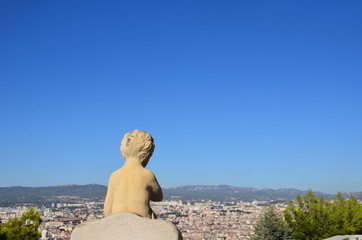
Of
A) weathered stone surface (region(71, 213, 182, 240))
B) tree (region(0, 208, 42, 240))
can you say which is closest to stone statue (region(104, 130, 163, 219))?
weathered stone surface (region(71, 213, 182, 240))

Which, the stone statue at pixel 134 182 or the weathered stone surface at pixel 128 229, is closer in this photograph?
the weathered stone surface at pixel 128 229

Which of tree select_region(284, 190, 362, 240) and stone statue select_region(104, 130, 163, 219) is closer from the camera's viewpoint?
stone statue select_region(104, 130, 163, 219)

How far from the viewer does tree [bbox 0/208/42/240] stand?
16.5m

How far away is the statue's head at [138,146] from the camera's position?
5105mm

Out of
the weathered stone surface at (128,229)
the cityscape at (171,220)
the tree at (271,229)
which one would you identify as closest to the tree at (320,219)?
the tree at (271,229)

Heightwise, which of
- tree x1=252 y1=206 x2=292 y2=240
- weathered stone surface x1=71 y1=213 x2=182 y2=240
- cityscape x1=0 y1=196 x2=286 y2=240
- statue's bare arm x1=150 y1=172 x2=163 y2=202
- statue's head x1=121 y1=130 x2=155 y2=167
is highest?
statue's head x1=121 y1=130 x2=155 y2=167

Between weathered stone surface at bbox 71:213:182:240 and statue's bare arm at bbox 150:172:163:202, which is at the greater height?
statue's bare arm at bbox 150:172:163:202

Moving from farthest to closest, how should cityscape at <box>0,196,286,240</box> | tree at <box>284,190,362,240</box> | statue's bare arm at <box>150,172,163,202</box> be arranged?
cityscape at <box>0,196,286,240</box>
tree at <box>284,190,362,240</box>
statue's bare arm at <box>150,172,163,202</box>

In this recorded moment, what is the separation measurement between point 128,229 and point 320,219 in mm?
17821

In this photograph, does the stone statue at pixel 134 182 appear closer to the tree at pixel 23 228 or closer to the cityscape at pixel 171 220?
the cityscape at pixel 171 220

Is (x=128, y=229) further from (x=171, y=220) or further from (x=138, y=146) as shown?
(x=171, y=220)

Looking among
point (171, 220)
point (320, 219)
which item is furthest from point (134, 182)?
point (320, 219)

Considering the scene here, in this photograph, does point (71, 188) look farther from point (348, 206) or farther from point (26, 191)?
point (348, 206)

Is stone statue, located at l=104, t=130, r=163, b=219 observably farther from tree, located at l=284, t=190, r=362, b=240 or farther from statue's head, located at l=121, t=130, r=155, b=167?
tree, located at l=284, t=190, r=362, b=240
